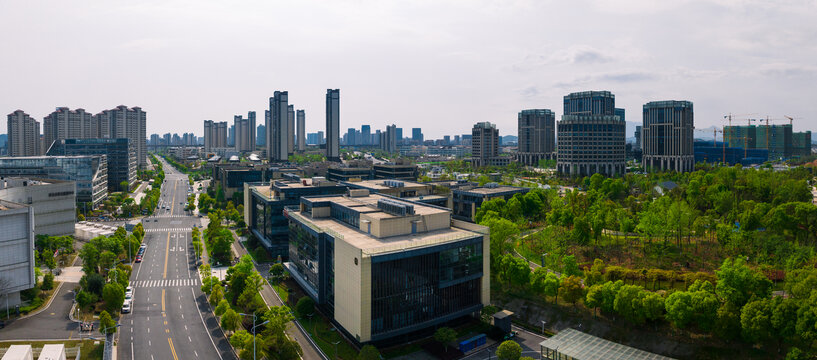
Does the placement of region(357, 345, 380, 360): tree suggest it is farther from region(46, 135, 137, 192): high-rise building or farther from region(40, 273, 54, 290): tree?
region(46, 135, 137, 192): high-rise building

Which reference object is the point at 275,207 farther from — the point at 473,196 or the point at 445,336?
the point at 445,336

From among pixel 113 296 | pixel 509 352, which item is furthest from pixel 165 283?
pixel 509 352

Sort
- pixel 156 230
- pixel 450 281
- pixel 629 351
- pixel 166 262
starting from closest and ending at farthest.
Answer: pixel 629 351 → pixel 450 281 → pixel 166 262 → pixel 156 230

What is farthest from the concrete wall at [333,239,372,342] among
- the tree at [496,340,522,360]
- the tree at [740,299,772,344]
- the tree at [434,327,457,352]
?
the tree at [740,299,772,344]

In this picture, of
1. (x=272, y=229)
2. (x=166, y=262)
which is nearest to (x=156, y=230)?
(x=166, y=262)

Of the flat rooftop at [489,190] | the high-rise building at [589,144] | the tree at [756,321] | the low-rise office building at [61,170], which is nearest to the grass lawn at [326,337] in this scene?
the tree at [756,321]

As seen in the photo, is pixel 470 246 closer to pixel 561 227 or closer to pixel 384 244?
pixel 384 244

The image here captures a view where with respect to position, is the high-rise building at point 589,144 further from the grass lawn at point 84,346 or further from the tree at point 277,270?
the grass lawn at point 84,346
